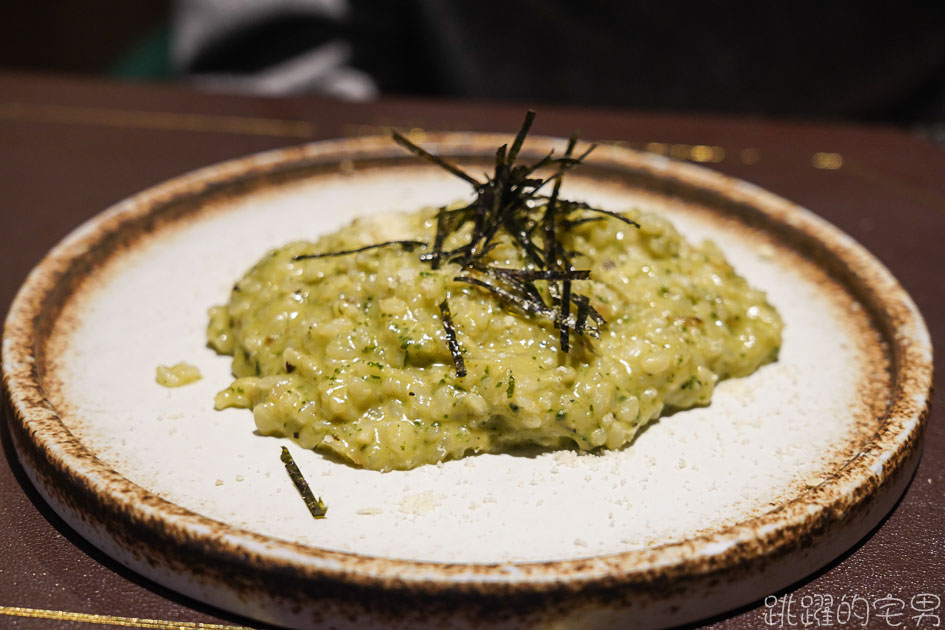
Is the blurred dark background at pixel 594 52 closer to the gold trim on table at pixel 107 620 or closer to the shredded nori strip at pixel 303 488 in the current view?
the shredded nori strip at pixel 303 488

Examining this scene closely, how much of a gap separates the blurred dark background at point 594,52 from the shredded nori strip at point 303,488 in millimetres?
3677

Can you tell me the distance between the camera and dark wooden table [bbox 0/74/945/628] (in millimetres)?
1760

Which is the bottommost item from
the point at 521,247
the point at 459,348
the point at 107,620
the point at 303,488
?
the point at 107,620

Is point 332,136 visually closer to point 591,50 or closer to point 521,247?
point 521,247

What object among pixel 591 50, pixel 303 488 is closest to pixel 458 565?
pixel 303 488

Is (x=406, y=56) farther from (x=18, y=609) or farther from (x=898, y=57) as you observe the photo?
(x=18, y=609)

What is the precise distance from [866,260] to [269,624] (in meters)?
2.11

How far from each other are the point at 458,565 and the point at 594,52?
14.2ft

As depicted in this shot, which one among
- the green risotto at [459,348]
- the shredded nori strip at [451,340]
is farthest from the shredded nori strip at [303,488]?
the shredded nori strip at [451,340]

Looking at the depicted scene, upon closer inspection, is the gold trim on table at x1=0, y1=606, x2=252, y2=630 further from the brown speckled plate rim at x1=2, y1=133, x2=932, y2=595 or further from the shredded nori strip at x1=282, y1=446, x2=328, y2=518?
the shredded nori strip at x1=282, y1=446, x2=328, y2=518

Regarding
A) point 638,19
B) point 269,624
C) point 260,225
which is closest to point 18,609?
point 269,624

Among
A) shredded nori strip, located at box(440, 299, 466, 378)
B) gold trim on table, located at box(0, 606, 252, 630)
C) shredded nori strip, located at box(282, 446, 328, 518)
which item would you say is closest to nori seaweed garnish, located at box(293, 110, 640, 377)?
shredded nori strip, located at box(440, 299, 466, 378)

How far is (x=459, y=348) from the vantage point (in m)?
2.09

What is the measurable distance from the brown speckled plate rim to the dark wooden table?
0.39ft
